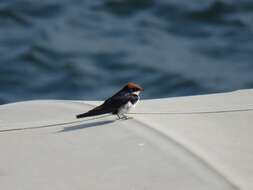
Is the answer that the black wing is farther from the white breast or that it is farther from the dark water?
the dark water

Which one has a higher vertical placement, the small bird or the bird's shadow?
the small bird

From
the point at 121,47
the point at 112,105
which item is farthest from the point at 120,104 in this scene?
the point at 121,47

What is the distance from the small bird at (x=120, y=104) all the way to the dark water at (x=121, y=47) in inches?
267

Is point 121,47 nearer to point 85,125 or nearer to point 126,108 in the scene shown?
point 126,108

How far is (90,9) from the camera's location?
51.8ft

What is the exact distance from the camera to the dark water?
40.4ft

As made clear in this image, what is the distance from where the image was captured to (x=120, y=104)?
4.69 m

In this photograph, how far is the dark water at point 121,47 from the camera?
1230cm

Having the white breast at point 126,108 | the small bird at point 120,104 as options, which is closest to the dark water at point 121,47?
the small bird at point 120,104

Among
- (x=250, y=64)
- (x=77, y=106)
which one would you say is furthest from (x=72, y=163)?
(x=250, y=64)

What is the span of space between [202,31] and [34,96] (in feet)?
13.0

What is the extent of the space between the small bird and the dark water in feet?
22.3

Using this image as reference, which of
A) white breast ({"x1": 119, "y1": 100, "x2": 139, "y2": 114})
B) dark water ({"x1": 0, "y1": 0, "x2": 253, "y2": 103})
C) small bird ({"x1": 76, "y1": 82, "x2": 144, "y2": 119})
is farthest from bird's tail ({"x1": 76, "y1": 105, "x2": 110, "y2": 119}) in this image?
dark water ({"x1": 0, "y1": 0, "x2": 253, "y2": 103})

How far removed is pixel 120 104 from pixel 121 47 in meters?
9.20
